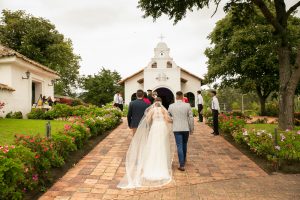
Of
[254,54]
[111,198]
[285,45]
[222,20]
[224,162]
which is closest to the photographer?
[111,198]

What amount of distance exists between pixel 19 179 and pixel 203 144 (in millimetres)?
6826

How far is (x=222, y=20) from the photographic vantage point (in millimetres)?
24203

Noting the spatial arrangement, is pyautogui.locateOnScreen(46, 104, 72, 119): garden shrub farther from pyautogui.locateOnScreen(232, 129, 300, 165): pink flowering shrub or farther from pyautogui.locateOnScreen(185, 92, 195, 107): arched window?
pyautogui.locateOnScreen(185, 92, 195, 107): arched window

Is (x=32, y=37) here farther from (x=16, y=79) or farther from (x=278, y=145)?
(x=278, y=145)

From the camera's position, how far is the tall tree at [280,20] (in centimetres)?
955

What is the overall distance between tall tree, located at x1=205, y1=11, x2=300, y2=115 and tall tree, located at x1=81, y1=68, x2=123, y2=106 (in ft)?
71.8

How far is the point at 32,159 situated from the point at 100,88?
3850cm

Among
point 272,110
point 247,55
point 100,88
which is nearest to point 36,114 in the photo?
point 247,55

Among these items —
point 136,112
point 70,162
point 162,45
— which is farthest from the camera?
point 162,45

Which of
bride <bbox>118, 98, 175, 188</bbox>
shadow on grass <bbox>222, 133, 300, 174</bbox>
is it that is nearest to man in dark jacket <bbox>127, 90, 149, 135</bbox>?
bride <bbox>118, 98, 175, 188</bbox>

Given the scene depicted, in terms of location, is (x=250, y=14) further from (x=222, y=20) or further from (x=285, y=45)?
(x=222, y=20)

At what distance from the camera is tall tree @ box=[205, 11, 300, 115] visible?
21.2m

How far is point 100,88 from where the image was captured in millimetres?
43250

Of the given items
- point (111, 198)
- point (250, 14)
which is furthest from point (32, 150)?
point (250, 14)
